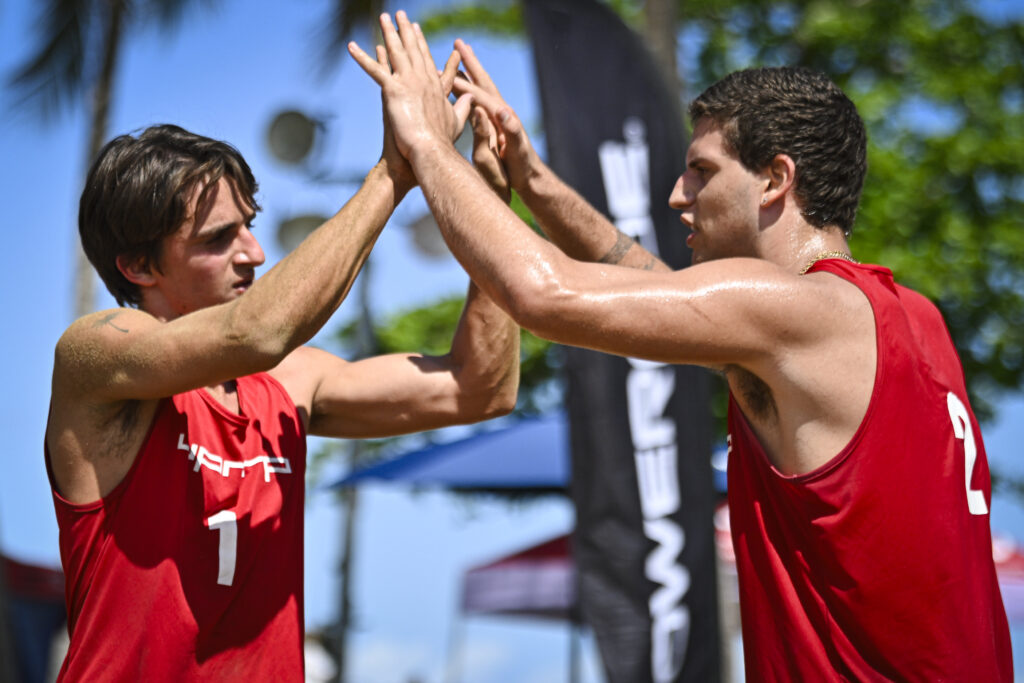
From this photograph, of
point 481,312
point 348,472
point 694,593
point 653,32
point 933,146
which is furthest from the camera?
point 933,146

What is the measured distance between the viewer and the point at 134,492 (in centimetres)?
257

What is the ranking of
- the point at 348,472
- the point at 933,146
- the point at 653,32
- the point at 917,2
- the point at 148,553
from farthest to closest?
1. the point at 917,2
2. the point at 933,146
3. the point at 348,472
4. the point at 653,32
5. the point at 148,553

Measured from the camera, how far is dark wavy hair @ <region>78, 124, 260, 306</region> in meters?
2.77

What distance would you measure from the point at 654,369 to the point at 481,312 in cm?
284

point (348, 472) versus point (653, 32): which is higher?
point (653, 32)

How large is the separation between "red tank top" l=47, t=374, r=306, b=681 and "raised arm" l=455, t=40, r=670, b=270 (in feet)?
3.37

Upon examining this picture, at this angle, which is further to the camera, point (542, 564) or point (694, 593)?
point (542, 564)

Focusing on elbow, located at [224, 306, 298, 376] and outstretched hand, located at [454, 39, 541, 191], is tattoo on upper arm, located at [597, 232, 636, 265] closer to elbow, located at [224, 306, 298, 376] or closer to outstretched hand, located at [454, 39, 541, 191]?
outstretched hand, located at [454, 39, 541, 191]

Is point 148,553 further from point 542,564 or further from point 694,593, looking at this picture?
point 542,564

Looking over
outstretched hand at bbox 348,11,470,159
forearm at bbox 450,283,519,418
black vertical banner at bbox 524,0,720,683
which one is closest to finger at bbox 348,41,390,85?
outstretched hand at bbox 348,11,470,159

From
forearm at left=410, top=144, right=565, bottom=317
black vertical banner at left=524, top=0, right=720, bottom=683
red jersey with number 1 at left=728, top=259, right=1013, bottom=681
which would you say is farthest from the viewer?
black vertical banner at left=524, top=0, right=720, bottom=683

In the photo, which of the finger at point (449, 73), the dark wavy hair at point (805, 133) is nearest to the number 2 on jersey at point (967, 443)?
the dark wavy hair at point (805, 133)

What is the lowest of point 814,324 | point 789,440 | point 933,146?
point 789,440

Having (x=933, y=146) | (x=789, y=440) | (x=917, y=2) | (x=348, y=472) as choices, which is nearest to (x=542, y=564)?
(x=348, y=472)
